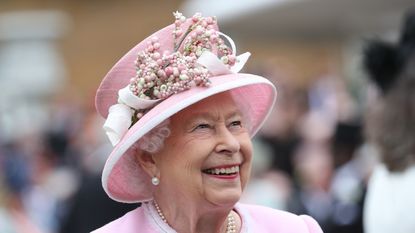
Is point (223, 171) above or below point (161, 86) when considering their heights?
below

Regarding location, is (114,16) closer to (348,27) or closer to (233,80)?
(348,27)

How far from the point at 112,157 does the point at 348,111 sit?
565cm

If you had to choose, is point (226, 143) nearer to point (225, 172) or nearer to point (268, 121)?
point (225, 172)

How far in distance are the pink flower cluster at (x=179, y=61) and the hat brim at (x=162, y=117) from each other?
39mm

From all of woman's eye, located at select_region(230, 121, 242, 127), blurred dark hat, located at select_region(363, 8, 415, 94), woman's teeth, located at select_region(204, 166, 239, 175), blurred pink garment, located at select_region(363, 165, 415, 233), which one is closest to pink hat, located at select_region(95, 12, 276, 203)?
woman's eye, located at select_region(230, 121, 242, 127)

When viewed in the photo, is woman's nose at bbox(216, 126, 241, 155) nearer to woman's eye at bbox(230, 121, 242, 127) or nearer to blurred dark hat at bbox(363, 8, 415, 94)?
woman's eye at bbox(230, 121, 242, 127)

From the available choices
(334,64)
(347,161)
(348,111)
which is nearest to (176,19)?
(347,161)

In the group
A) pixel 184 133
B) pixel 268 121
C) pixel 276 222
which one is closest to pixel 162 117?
pixel 184 133

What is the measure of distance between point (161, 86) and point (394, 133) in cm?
152

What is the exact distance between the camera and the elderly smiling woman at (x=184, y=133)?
410 centimetres

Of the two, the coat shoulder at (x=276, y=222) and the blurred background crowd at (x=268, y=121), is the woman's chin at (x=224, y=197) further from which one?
the blurred background crowd at (x=268, y=121)

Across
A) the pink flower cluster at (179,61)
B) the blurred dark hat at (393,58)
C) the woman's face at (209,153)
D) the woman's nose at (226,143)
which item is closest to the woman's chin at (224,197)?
the woman's face at (209,153)

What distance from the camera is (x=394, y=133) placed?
5359 mm

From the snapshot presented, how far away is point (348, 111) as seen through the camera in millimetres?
9664
